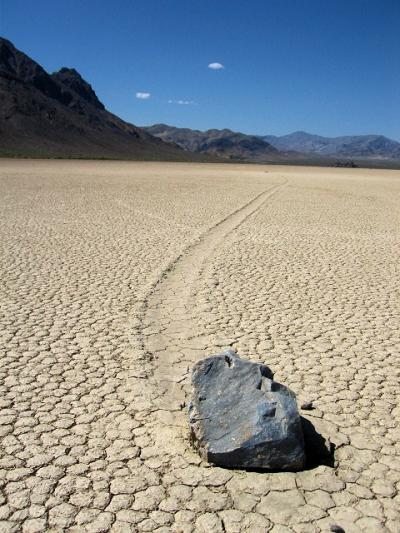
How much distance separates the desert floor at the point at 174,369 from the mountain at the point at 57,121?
217ft

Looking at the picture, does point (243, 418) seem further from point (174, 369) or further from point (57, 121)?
point (57, 121)

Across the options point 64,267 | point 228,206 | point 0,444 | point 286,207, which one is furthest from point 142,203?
point 0,444

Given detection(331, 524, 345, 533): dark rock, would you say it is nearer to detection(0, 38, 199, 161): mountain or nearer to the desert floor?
the desert floor

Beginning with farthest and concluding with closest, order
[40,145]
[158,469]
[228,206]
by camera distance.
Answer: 1. [40,145]
2. [228,206]
3. [158,469]

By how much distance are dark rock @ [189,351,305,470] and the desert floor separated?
0.34 ft

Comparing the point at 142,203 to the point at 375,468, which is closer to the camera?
the point at 375,468

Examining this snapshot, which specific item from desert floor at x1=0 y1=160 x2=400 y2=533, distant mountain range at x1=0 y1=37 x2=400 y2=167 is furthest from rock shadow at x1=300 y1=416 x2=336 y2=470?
distant mountain range at x1=0 y1=37 x2=400 y2=167

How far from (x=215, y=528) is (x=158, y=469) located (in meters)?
0.59

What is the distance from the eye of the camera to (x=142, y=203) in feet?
58.3

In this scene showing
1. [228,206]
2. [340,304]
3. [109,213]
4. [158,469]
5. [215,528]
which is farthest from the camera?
[228,206]

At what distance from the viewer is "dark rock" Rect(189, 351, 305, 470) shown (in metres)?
3.22

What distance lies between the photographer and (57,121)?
101562mm

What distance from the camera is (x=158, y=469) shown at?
10.9 ft

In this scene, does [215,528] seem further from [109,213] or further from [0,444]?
[109,213]
